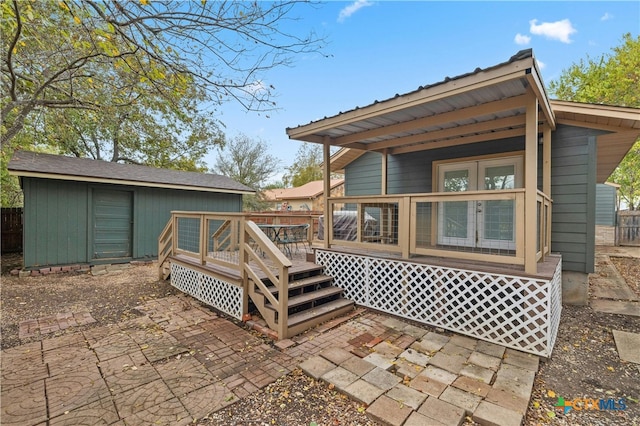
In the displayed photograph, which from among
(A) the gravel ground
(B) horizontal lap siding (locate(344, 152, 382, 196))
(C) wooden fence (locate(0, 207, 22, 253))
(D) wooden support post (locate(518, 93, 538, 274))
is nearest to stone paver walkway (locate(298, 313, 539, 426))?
(A) the gravel ground

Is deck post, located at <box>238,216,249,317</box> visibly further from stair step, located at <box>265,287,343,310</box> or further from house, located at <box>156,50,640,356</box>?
stair step, located at <box>265,287,343,310</box>

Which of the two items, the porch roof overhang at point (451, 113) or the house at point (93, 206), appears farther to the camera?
the house at point (93, 206)

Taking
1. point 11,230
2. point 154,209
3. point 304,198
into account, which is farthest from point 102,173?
point 304,198

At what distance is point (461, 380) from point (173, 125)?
1255cm

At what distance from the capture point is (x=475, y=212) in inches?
225

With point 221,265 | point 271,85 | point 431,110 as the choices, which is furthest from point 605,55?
point 221,265

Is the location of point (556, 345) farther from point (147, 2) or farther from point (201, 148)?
point (201, 148)

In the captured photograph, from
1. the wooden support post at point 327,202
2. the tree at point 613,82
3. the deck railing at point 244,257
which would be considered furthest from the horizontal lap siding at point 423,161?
the tree at point 613,82

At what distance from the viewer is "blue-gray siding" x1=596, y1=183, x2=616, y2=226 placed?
1542 cm

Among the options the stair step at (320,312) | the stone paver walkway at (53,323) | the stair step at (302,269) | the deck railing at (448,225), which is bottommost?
the stone paver walkway at (53,323)

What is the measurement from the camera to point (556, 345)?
3.51 m

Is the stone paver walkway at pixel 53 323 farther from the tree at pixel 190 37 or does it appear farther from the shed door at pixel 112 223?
the shed door at pixel 112 223

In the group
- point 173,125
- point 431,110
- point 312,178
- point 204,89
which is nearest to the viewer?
point 204,89

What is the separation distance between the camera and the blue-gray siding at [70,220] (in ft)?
23.2
